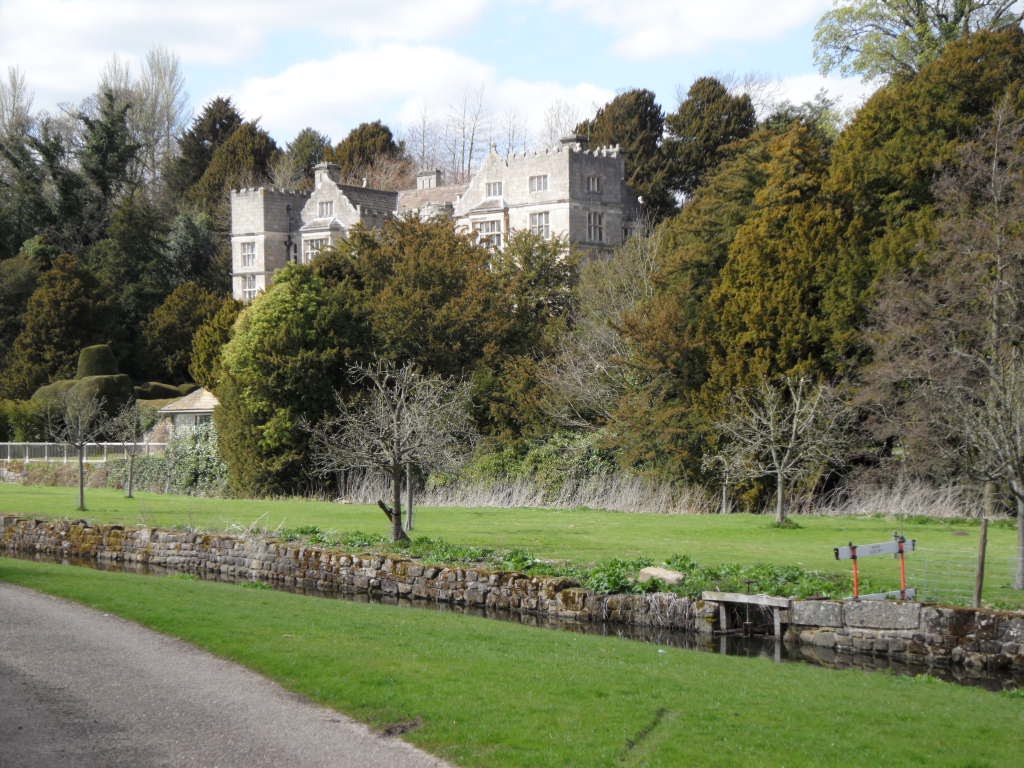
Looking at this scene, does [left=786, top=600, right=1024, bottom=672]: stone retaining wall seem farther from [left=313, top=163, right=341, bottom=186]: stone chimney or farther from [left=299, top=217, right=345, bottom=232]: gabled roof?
[left=313, top=163, right=341, bottom=186]: stone chimney

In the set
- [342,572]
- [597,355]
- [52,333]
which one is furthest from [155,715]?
[52,333]

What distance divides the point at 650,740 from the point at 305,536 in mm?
14968

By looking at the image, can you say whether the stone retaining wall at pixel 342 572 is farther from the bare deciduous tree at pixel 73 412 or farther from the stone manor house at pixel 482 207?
the stone manor house at pixel 482 207

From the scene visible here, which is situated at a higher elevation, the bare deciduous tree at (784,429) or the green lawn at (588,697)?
the bare deciduous tree at (784,429)

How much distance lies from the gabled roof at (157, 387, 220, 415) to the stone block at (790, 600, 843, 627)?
1314 inches

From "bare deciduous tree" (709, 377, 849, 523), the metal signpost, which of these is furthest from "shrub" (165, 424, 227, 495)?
the metal signpost

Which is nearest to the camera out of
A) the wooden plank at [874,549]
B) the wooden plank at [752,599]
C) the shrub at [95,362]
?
the wooden plank at [874,549]

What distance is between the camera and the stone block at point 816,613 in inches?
571

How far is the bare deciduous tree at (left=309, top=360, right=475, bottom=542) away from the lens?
21188 millimetres

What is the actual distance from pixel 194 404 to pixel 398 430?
26506mm

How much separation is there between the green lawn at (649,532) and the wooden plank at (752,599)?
1634mm

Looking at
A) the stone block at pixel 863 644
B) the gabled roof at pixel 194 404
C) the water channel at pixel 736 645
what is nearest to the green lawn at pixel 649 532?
the stone block at pixel 863 644

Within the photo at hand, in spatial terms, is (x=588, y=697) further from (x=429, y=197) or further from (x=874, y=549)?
(x=429, y=197)

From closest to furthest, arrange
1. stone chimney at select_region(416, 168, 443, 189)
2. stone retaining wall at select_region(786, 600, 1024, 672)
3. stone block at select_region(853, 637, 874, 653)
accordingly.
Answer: stone retaining wall at select_region(786, 600, 1024, 672) < stone block at select_region(853, 637, 874, 653) < stone chimney at select_region(416, 168, 443, 189)
